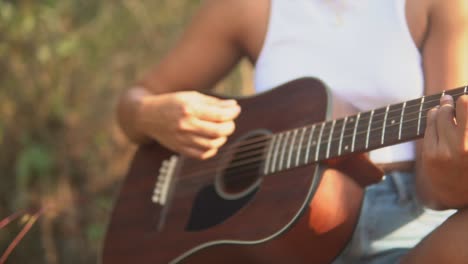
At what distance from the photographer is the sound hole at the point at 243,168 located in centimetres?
171

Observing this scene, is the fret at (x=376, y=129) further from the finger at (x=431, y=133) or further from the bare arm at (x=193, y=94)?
the bare arm at (x=193, y=94)

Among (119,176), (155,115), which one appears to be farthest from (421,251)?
(119,176)

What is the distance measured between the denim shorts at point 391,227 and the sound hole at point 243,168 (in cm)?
23

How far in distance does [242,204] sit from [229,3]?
0.54 metres

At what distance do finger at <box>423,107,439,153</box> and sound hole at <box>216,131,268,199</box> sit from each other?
1.42 ft

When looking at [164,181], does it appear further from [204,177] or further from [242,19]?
[242,19]

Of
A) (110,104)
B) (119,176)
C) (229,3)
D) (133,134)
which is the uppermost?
(229,3)

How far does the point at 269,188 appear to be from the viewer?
1.63 m

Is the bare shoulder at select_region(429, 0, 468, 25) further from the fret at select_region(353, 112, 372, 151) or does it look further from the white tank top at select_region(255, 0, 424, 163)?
the fret at select_region(353, 112, 372, 151)

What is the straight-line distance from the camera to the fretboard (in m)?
1.40

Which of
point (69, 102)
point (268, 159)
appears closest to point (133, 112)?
point (268, 159)

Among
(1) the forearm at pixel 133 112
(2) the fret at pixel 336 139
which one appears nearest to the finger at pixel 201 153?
(1) the forearm at pixel 133 112

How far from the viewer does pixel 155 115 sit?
1.94 metres

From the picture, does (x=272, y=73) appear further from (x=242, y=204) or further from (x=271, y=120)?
(x=242, y=204)
